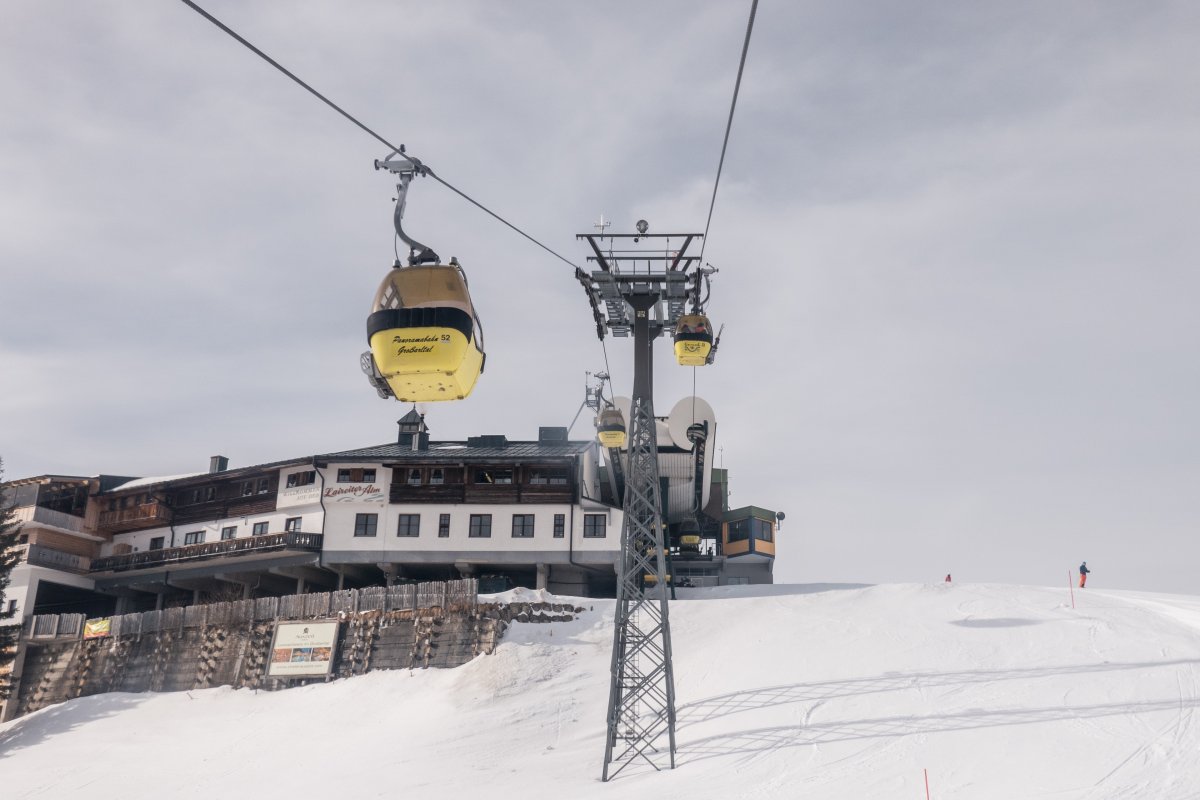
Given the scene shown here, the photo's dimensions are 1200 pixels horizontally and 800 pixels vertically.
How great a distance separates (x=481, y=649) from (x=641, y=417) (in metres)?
15.8

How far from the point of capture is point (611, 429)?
1358 inches

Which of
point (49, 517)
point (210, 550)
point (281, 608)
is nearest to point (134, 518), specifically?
point (49, 517)

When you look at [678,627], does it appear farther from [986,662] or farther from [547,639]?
[986,662]

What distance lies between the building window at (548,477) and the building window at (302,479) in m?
11.5

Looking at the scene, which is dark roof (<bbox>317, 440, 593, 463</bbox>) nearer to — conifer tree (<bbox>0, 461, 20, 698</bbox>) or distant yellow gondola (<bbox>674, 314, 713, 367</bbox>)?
conifer tree (<bbox>0, 461, 20, 698</bbox>)

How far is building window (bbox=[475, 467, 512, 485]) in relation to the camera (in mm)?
51031

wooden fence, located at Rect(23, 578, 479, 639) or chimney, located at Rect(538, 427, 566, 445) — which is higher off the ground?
chimney, located at Rect(538, 427, 566, 445)

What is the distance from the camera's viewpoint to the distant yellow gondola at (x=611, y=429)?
34.5m

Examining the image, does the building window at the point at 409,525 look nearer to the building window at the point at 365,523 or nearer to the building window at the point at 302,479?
the building window at the point at 365,523

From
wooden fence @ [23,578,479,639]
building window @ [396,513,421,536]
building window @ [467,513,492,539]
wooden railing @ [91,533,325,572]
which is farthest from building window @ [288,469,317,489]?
building window @ [467,513,492,539]

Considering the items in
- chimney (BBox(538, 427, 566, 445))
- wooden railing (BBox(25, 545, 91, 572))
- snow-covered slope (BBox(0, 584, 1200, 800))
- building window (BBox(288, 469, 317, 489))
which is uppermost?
chimney (BBox(538, 427, 566, 445))

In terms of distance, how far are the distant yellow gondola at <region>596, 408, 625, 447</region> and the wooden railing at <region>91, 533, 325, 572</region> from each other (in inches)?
860

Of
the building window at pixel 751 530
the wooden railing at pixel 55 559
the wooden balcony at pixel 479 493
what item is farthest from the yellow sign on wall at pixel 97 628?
the building window at pixel 751 530

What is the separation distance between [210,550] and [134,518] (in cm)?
880
